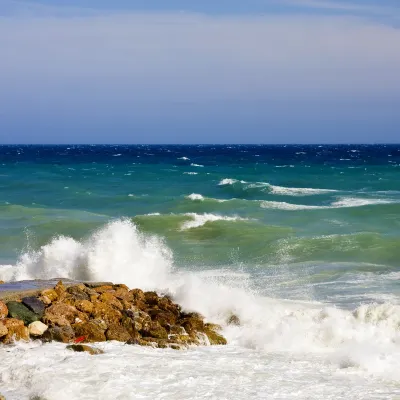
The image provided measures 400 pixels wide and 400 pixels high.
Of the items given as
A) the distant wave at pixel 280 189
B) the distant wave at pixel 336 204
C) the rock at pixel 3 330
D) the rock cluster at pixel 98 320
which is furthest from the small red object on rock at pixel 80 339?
the distant wave at pixel 280 189

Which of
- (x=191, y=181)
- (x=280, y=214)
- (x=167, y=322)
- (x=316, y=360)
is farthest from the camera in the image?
(x=191, y=181)

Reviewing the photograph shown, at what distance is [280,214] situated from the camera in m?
31.0

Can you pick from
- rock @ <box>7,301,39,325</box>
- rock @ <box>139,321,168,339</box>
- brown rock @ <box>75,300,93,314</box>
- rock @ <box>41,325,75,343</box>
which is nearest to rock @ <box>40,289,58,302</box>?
brown rock @ <box>75,300,93,314</box>

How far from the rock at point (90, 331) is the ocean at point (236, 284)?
39 cm

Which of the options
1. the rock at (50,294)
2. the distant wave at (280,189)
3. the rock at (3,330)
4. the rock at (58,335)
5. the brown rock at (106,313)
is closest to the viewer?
the rock at (3,330)

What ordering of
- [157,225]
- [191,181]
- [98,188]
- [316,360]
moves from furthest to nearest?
[191,181] → [98,188] → [157,225] → [316,360]

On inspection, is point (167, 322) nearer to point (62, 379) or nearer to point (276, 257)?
point (62, 379)

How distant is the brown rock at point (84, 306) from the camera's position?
42.9 feet

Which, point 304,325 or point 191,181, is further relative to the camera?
point 191,181

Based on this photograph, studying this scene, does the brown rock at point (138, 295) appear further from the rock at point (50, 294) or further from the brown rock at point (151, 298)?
the rock at point (50, 294)

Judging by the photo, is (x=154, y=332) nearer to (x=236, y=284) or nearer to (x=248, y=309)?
(x=248, y=309)

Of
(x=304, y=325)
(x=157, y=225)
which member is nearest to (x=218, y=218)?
(x=157, y=225)

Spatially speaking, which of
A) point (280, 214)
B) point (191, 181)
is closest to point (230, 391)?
point (280, 214)

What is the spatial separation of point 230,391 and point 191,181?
42.3 m
